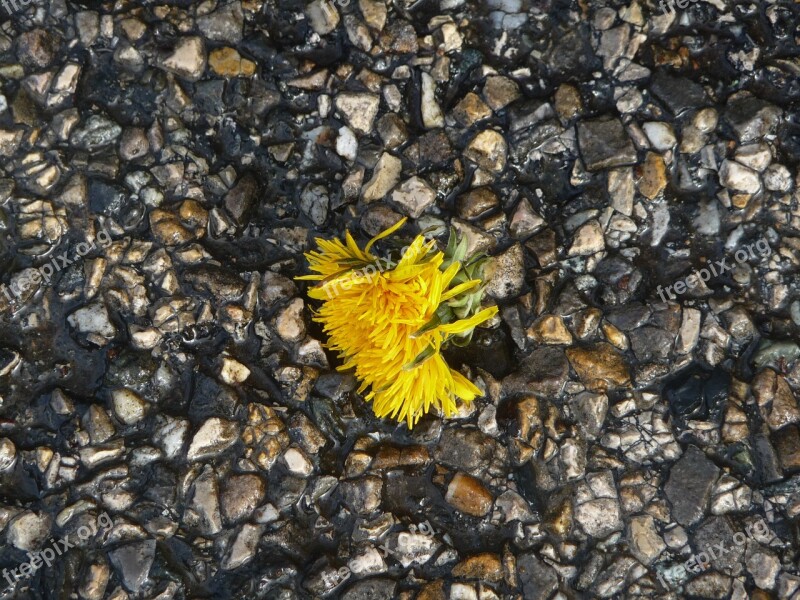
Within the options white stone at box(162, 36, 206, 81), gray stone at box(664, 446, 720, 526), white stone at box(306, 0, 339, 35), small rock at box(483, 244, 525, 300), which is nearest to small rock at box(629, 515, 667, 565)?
gray stone at box(664, 446, 720, 526)

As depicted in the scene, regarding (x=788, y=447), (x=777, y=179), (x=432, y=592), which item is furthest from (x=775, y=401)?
(x=432, y=592)

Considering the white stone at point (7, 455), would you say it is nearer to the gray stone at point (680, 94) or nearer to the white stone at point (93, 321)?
the white stone at point (93, 321)

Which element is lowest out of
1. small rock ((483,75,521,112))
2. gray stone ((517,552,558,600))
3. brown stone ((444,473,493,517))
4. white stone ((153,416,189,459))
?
gray stone ((517,552,558,600))

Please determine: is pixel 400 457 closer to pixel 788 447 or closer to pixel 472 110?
pixel 472 110

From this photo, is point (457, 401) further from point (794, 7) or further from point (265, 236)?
point (794, 7)

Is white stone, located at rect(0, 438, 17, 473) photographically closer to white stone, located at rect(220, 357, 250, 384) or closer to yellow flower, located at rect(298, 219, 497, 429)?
white stone, located at rect(220, 357, 250, 384)

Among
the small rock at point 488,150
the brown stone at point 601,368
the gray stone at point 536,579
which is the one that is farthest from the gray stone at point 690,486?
the small rock at point 488,150

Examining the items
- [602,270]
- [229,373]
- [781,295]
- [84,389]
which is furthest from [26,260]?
[781,295]
